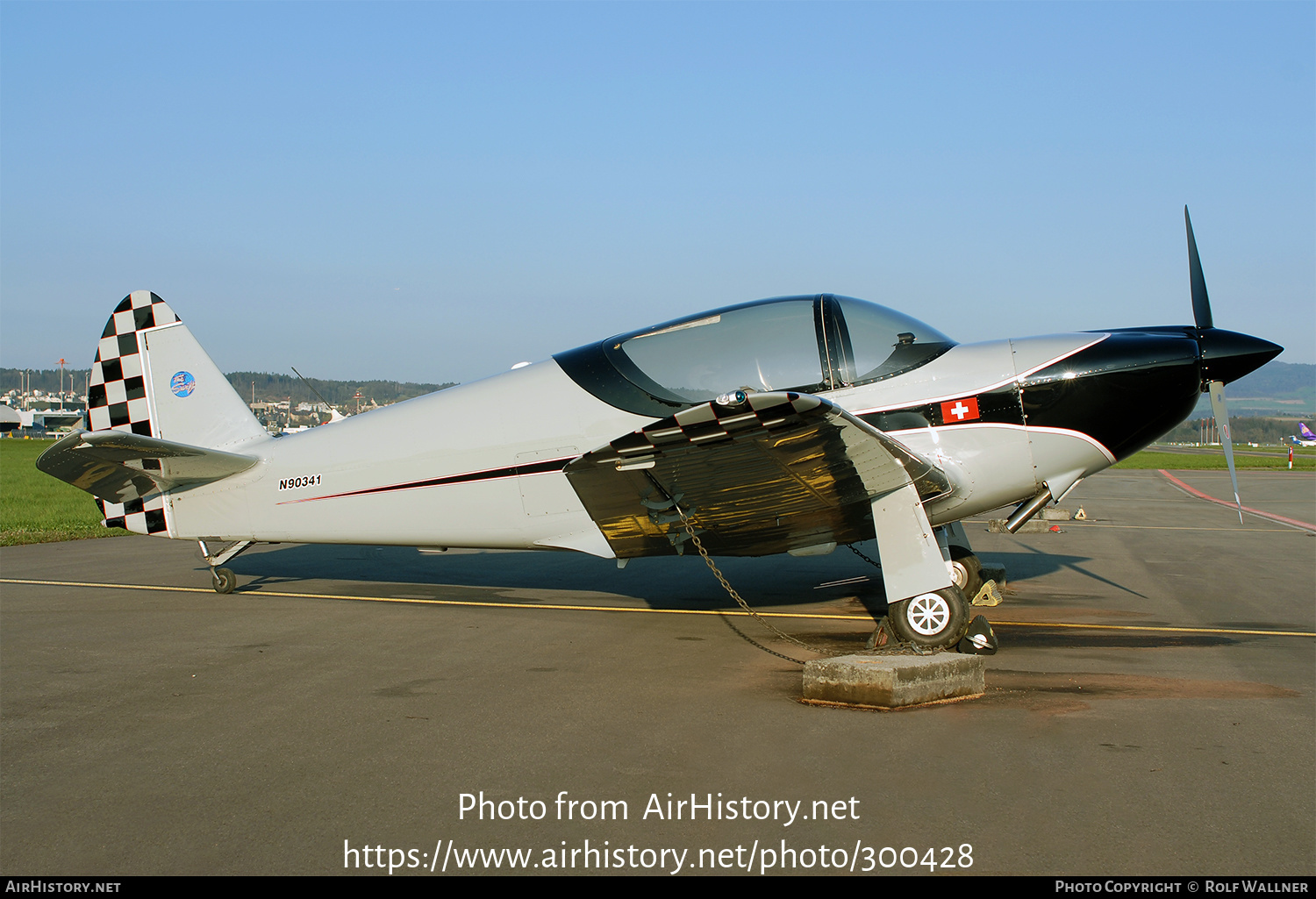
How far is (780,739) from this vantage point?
160 inches

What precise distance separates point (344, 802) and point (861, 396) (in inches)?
166

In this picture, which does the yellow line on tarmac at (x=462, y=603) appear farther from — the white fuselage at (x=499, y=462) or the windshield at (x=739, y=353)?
the windshield at (x=739, y=353)

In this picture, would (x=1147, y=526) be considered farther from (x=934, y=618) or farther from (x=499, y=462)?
(x=499, y=462)

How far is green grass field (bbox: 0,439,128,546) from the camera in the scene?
14.4m

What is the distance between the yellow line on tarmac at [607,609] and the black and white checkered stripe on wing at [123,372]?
187cm

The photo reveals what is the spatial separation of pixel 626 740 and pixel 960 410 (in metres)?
3.45

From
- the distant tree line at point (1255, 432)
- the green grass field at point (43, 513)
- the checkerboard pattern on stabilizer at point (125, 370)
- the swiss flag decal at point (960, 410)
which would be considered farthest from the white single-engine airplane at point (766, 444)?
the distant tree line at point (1255, 432)

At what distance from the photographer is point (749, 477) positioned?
538 centimetres

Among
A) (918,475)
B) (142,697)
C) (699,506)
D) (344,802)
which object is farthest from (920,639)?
(142,697)

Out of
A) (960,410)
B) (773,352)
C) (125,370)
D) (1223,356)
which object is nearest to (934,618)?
(960,410)

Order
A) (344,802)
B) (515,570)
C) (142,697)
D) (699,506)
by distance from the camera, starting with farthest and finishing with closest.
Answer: (515,570), (699,506), (142,697), (344,802)

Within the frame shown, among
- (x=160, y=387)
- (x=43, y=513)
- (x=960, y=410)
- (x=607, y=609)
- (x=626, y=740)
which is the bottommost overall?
(x=607, y=609)

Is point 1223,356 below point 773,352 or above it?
below

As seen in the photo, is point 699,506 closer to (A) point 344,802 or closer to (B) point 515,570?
(A) point 344,802
